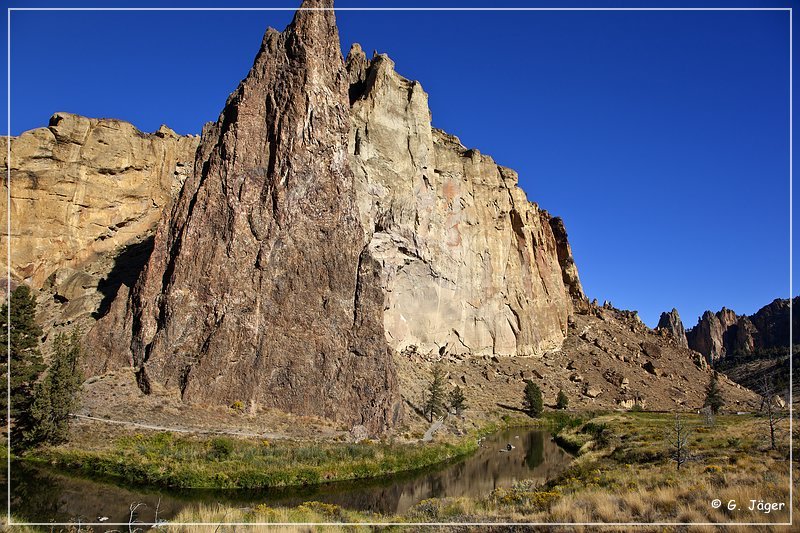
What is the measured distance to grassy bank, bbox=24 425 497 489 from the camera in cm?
3272

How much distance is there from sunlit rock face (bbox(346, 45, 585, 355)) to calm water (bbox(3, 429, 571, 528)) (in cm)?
3771

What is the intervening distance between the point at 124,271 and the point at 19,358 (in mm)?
24025

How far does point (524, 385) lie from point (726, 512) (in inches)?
3014

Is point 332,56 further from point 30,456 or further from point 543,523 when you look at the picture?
point 543,523

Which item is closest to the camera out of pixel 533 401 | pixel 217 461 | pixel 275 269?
pixel 217 461

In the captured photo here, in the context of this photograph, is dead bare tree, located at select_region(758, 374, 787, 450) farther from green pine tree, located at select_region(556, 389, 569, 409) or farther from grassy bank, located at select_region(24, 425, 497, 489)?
green pine tree, located at select_region(556, 389, 569, 409)

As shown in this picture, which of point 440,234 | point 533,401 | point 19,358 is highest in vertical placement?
point 440,234

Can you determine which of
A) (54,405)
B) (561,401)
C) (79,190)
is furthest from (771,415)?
(79,190)

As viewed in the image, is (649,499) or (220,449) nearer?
(649,499)

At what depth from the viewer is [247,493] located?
105 feet

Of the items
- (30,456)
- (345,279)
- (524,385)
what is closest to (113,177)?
(345,279)

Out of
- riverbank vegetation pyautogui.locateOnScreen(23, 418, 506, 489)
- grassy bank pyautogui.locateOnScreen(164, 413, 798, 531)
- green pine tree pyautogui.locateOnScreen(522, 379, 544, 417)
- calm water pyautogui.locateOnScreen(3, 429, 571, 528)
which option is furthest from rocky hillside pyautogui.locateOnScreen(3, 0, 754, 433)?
grassy bank pyautogui.locateOnScreen(164, 413, 798, 531)

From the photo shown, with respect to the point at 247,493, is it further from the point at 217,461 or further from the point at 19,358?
Result: the point at 19,358

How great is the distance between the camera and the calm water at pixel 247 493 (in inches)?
1014
